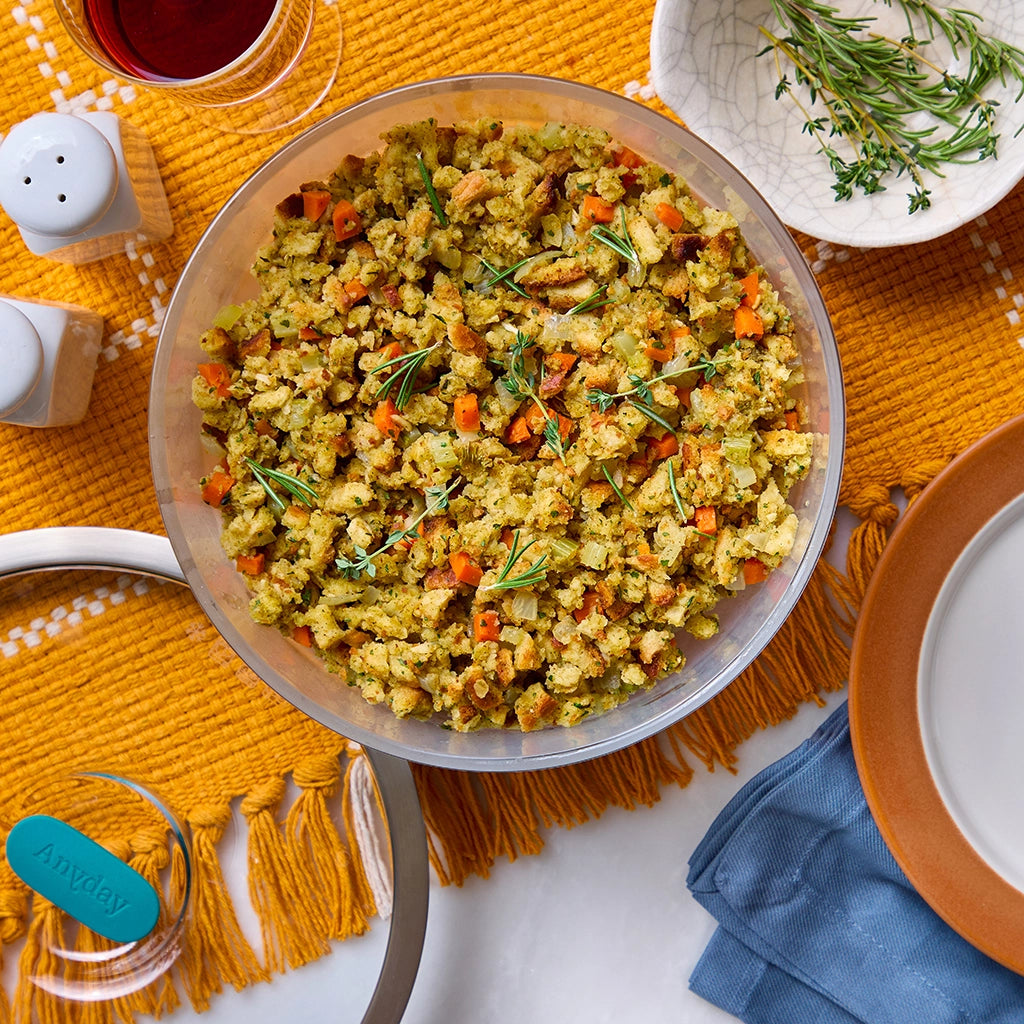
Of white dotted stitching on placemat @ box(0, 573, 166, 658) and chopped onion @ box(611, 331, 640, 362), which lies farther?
white dotted stitching on placemat @ box(0, 573, 166, 658)

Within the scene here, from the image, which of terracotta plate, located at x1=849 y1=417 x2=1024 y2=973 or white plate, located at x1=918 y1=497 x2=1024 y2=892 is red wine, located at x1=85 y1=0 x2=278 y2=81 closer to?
terracotta plate, located at x1=849 y1=417 x2=1024 y2=973

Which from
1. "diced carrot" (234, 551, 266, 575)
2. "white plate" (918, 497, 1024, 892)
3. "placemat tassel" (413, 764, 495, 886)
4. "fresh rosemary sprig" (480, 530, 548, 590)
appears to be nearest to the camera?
"fresh rosemary sprig" (480, 530, 548, 590)

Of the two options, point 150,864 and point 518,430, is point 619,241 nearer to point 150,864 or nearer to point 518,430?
point 518,430

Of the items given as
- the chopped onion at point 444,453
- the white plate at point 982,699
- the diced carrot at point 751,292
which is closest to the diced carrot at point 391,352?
the chopped onion at point 444,453

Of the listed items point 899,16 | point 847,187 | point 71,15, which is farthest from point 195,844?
point 899,16

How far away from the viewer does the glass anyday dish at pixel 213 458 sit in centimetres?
132

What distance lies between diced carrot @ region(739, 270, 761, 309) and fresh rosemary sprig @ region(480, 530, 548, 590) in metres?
0.42

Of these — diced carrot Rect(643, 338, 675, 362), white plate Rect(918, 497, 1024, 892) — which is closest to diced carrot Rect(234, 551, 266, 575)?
diced carrot Rect(643, 338, 675, 362)

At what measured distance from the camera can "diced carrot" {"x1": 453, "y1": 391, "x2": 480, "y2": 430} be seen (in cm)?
130

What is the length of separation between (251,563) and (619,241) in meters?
0.65

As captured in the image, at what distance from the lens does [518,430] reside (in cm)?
131

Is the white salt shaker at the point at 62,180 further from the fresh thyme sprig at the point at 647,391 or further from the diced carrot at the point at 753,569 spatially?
the diced carrot at the point at 753,569

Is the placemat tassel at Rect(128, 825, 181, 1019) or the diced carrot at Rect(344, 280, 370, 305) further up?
the diced carrot at Rect(344, 280, 370, 305)

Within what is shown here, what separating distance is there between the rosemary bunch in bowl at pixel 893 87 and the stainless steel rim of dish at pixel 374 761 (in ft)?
3.56
